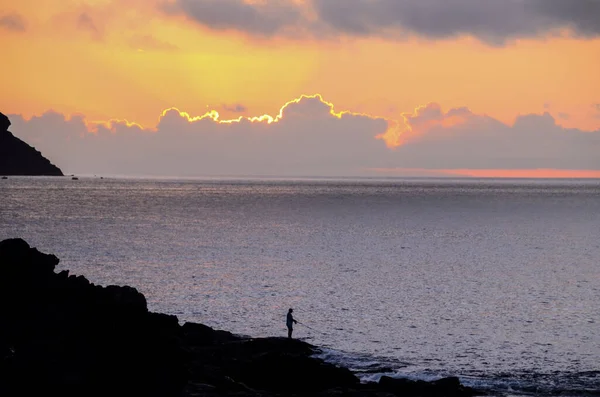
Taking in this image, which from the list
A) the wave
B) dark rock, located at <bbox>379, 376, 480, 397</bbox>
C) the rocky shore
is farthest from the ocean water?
the rocky shore

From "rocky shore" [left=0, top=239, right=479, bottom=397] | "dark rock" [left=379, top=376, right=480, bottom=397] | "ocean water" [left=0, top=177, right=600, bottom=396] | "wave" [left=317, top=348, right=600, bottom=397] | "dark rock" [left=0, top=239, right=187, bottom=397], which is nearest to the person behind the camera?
"dark rock" [left=0, top=239, right=187, bottom=397]

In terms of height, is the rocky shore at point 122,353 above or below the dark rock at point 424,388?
above

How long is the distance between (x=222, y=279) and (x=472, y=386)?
40636mm

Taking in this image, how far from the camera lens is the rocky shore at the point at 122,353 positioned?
1075 inches

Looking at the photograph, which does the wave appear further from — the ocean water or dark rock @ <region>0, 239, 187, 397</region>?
dark rock @ <region>0, 239, 187, 397</region>

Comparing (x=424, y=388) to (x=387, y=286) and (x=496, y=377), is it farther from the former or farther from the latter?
(x=387, y=286)

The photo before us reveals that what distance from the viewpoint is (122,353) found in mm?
28328

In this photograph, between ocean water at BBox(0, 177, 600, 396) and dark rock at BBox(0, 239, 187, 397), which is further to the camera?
ocean water at BBox(0, 177, 600, 396)

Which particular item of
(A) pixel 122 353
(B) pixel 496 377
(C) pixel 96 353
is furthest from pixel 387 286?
(C) pixel 96 353

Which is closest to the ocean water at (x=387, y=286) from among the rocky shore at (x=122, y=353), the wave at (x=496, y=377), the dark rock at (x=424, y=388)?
the wave at (x=496, y=377)

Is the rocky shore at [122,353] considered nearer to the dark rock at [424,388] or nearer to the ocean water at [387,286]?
the dark rock at [424,388]

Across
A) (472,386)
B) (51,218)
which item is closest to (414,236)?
(51,218)

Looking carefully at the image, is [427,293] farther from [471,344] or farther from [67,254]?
[67,254]

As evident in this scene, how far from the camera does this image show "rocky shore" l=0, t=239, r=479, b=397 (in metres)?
27.3
